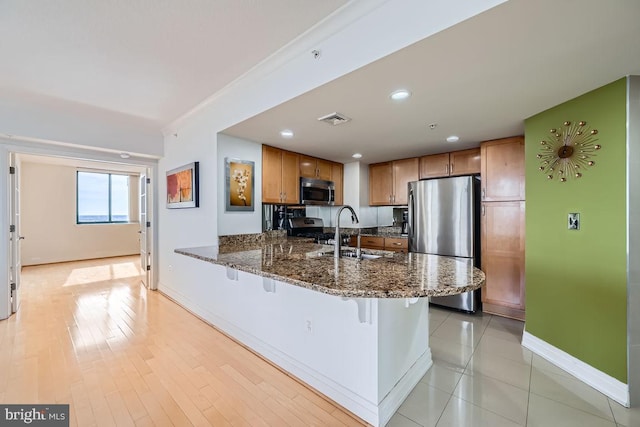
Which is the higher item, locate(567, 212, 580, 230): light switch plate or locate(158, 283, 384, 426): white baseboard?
locate(567, 212, 580, 230): light switch plate

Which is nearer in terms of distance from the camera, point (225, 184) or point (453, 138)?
point (225, 184)

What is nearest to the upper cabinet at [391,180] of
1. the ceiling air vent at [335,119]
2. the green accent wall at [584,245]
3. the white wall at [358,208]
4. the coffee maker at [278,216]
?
the white wall at [358,208]

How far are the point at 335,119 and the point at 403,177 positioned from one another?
2.18 m

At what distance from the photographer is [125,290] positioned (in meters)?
4.35

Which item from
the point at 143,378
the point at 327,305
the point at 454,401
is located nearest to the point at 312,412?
the point at 327,305

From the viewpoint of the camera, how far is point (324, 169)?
4.28 meters

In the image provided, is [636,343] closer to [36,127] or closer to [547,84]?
[547,84]

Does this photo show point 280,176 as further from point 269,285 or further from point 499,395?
point 499,395

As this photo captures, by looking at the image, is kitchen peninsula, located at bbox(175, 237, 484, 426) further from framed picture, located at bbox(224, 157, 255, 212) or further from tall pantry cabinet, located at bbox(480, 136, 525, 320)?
tall pantry cabinet, located at bbox(480, 136, 525, 320)

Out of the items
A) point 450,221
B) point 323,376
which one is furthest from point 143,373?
point 450,221

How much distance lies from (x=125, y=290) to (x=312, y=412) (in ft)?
13.4

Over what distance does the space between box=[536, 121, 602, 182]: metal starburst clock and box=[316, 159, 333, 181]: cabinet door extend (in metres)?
2.64

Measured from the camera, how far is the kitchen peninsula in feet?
4.23

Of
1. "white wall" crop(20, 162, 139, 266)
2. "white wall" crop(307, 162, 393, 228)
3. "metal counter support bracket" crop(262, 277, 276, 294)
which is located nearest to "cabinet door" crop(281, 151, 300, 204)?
"white wall" crop(307, 162, 393, 228)
